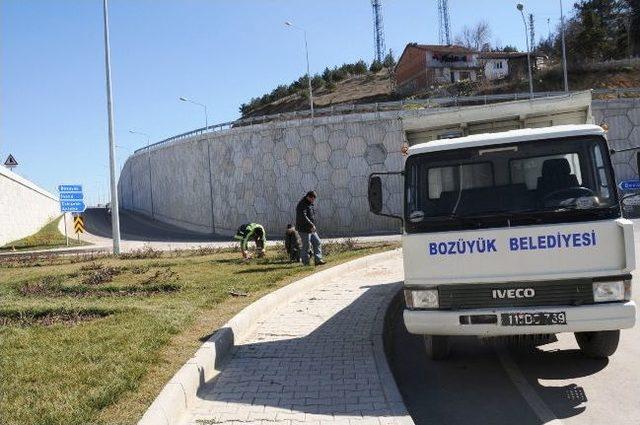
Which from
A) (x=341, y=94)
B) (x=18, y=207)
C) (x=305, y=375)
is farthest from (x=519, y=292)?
(x=341, y=94)

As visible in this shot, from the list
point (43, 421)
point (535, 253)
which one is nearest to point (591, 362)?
point (535, 253)

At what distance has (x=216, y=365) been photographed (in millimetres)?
6098

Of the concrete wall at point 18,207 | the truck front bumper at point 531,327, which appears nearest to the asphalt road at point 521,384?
the truck front bumper at point 531,327

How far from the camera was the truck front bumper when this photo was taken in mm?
5137

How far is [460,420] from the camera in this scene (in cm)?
488

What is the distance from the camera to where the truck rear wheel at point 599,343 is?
19.5ft

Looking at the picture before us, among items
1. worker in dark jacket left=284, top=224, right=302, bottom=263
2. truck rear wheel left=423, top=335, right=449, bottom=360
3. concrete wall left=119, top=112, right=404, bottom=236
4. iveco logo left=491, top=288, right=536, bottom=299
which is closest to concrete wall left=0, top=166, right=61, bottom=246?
concrete wall left=119, top=112, right=404, bottom=236

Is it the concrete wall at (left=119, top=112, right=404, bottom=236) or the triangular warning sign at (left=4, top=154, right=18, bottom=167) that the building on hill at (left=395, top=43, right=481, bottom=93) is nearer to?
the concrete wall at (left=119, top=112, right=404, bottom=236)

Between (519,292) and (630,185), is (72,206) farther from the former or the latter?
(519,292)

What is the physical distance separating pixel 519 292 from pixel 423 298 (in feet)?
2.78

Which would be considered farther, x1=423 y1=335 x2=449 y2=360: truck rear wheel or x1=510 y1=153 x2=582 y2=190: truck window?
x1=423 y1=335 x2=449 y2=360: truck rear wheel

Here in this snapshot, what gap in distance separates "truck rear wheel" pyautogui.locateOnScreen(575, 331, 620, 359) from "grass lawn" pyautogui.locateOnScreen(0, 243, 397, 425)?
156 inches

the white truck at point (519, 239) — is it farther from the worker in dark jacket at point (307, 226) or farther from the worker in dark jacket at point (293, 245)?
the worker in dark jacket at point (293, 245)

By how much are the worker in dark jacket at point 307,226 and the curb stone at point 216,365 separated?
3.71 m
